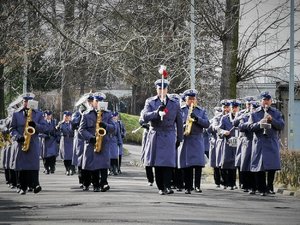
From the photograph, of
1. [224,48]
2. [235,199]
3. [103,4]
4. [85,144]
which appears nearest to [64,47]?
[103,4]

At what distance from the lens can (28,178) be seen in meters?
18.4

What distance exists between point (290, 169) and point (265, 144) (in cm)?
154

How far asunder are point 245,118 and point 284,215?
5979 millimetres

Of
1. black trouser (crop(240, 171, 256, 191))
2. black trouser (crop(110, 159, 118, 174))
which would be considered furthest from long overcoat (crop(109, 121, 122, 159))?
black trouser (crop(240, 171, 256, 191))

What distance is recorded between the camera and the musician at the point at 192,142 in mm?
18688

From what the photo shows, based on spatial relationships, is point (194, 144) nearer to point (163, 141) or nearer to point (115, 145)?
point (163, 141)

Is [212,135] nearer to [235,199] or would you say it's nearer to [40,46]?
[235,199]

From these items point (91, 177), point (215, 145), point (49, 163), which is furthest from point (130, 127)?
point (91, 177)

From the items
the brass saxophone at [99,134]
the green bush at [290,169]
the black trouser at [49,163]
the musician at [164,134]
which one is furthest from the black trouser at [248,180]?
the black trouser at [49,163]

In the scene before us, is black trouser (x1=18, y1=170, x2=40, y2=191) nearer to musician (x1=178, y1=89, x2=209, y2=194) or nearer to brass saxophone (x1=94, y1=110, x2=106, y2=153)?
brass saxophone (x1=94, y1=110, x2=106, y2=153)

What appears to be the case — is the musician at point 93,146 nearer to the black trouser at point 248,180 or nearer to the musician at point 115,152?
the black trouser at point 248,180

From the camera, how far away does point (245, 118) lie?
64.3 ft

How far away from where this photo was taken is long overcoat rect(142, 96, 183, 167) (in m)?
17.2

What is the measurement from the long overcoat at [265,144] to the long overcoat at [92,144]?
9.24 ft
